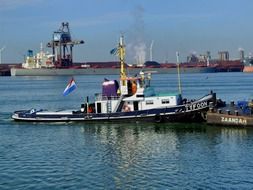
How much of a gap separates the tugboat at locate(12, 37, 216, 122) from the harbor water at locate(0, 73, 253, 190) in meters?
0.79

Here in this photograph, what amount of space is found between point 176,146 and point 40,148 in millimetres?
8786

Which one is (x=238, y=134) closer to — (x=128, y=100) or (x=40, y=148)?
(x=128, y=100)

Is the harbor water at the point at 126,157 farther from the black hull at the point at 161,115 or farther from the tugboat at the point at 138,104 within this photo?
the tugboat at the point at 138,104

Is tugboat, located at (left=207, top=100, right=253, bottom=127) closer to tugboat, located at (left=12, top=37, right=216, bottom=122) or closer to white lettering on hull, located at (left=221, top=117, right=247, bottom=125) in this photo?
white lettering on hull, located at (left=221, top=117, right=247, bottom=125)

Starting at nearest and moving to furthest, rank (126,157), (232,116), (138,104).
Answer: (126,157), (232,116), (138,104)

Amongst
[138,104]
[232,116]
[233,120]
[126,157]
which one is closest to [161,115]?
[138,104]

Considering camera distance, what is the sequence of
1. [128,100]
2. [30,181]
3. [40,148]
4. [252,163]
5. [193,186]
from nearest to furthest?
[193,186]
[30,181]
[252,163]
[40,148]
[128,100]

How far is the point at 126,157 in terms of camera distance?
3022 centimetres

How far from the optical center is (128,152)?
1257 inches

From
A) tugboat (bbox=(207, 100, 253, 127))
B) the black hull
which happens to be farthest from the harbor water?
tugboat (bbox=(207, 100, 253, 127))

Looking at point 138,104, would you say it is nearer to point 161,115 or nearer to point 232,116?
point 161,115

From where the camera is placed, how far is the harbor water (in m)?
24.5

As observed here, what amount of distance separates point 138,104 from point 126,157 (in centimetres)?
1522

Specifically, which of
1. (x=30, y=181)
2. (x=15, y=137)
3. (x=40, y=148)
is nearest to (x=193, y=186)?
(x=30, y=181)
